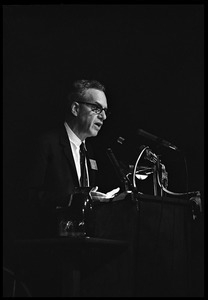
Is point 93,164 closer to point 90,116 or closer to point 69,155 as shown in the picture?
point 69,155

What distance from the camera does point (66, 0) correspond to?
425 cm

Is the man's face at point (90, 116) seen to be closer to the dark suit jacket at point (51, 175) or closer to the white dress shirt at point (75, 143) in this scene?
the white dress shirt at point (75, 143)

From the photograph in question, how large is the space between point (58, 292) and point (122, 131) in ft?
5.38

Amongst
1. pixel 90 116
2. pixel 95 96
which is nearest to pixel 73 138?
pixel 90 116

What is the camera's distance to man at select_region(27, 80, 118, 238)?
3371 millimetres

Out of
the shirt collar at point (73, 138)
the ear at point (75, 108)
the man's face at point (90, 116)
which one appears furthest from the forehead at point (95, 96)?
the shirt collar at point (73, 138)

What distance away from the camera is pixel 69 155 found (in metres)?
3.65

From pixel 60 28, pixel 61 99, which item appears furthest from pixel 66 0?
pixel 61 99

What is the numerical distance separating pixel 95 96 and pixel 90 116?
162mm

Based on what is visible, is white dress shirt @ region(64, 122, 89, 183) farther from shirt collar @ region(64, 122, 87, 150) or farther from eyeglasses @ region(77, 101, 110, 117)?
eyeglasses @ region(77, 101, 110, 117)

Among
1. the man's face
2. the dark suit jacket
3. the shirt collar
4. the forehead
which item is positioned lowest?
the dark suit jacket

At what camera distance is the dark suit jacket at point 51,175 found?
3.36 meters

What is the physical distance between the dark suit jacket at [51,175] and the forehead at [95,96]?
1.24ft

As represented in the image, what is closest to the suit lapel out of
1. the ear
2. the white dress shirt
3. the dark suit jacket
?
the dark suit jacket
